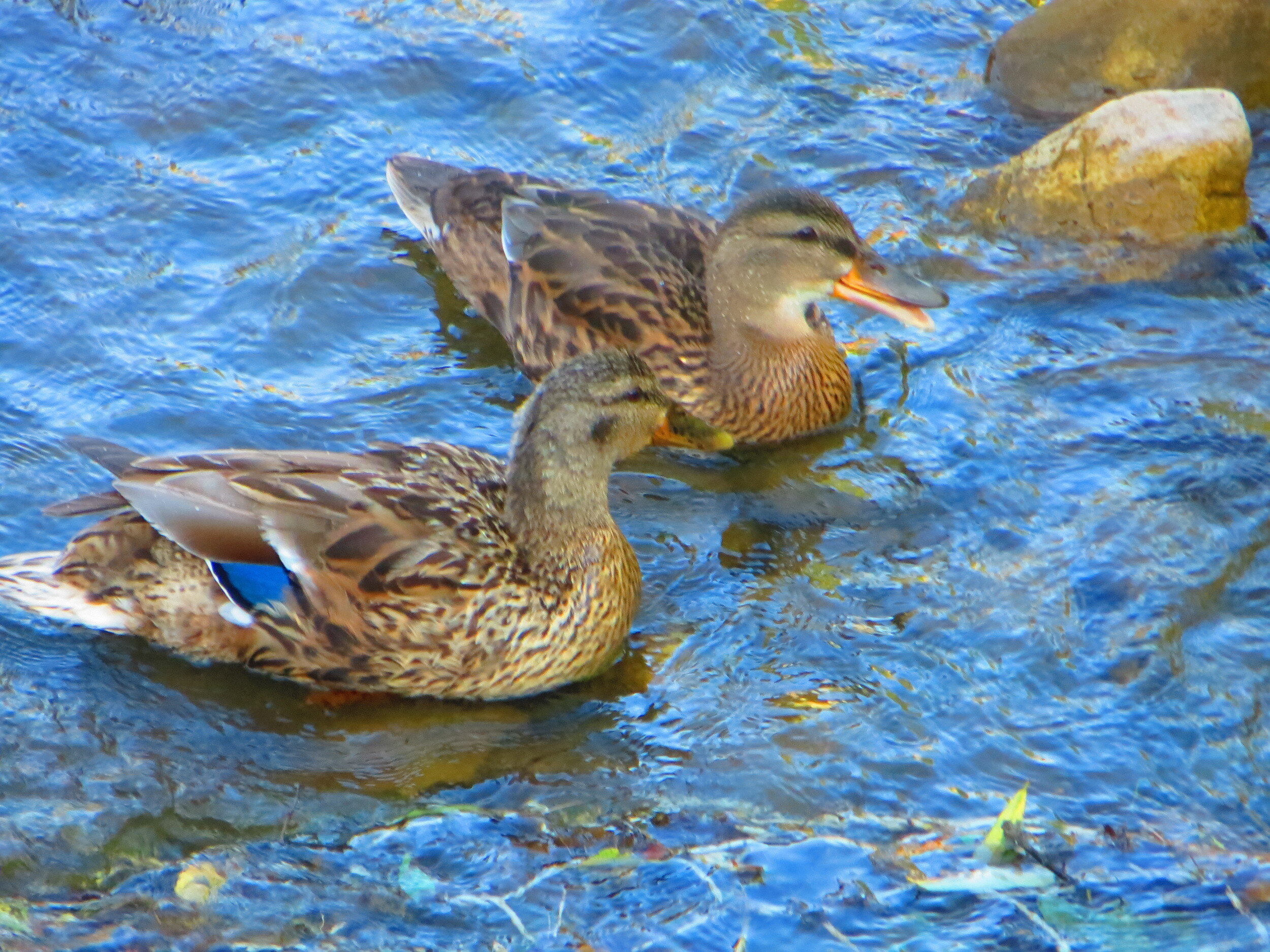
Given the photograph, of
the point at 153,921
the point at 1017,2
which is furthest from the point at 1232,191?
the point at 153,921

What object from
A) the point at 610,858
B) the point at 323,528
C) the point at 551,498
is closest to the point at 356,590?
the point at 323,528

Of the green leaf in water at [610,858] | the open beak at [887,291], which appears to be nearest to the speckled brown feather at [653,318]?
the open beak at [887,291]

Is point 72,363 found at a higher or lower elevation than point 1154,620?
higher

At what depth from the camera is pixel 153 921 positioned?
14.4 ft

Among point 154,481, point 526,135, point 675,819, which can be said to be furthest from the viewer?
point 526,135

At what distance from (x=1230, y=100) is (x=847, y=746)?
4865 millimetres

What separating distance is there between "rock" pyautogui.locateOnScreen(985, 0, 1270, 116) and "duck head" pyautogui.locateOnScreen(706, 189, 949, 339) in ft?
8.87

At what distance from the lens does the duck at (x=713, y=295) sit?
743 centimetres

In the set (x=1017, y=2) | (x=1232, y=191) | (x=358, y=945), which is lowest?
(x=358, y=945)

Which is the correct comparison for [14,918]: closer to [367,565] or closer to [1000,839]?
[367,565]

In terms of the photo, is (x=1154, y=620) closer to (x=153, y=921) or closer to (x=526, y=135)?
(x=153, y=921)

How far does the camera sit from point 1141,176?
27.3 feet

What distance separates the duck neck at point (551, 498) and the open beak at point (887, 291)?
201 cm

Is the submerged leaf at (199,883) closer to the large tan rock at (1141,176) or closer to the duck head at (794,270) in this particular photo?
the duck head at (794,270)
